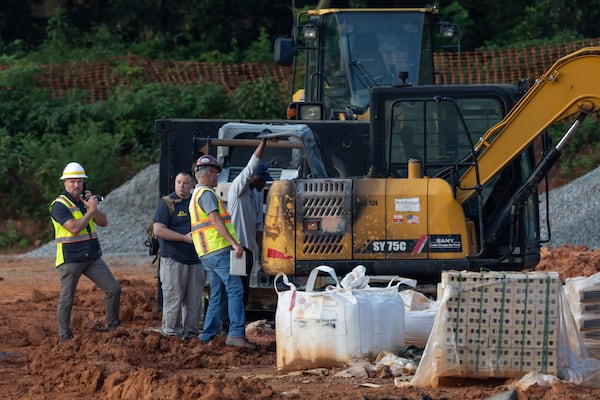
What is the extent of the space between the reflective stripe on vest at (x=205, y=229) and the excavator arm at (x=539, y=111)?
2.18 metres

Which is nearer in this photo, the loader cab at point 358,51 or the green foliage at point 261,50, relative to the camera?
the loader cab at point 358,51

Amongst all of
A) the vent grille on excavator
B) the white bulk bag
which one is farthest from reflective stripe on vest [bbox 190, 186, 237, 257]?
the white bulk bag

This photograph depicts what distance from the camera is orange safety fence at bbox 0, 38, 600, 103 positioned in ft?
88.6

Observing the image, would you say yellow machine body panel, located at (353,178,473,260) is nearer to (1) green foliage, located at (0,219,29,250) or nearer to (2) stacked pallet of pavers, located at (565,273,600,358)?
(2) stacked pallet of pavers, located at (565,273,600,358)

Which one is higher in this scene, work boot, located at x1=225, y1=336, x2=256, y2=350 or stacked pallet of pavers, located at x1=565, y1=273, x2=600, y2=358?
stacked pallet of pavers, located at x1=565, y1=273, x2=600, y2=358

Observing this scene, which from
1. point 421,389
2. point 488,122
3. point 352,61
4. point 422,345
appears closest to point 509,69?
point 352,61

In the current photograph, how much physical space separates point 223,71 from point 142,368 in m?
19.4

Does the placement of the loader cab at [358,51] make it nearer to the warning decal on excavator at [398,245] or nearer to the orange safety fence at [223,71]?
the warning decal on excavator at [398,245]

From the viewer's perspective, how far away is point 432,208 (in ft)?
35.7

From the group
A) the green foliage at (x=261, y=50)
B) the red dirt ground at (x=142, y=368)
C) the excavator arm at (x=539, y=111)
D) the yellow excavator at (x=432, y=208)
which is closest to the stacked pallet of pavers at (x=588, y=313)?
the red dirt ground at (x=142, y=368)

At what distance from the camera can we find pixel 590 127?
79.4ft

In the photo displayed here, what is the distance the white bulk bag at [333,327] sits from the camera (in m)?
9.57

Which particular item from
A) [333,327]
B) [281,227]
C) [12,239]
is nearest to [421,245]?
[281,227]

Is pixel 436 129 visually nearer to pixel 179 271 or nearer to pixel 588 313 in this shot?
pixel 179 271
